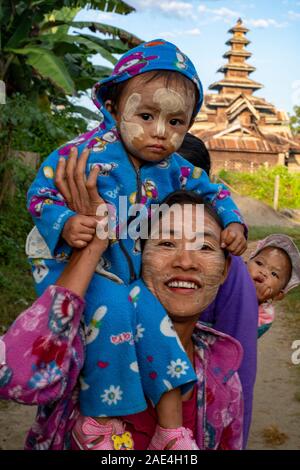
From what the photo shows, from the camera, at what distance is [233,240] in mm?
1820

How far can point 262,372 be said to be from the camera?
5.84 meters

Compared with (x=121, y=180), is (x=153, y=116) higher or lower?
higher

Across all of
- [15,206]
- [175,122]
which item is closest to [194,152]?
[175,122]

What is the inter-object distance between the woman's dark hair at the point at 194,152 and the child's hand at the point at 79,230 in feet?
3.69

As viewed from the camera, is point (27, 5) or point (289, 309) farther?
point (27, 5)

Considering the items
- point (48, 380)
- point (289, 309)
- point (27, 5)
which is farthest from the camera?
point (27, 5)

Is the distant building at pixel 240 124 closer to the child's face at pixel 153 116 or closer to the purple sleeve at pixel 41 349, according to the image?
the child's face at pixel 153 116

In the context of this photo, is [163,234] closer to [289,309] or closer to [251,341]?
[251,341]

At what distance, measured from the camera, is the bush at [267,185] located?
2534cm

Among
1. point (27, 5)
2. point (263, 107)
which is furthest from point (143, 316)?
point (263, 107)

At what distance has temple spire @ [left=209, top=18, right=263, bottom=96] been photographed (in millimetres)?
35188

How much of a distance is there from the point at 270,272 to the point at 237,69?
35169 mm

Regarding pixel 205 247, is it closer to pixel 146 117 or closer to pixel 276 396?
pixel 146 117
